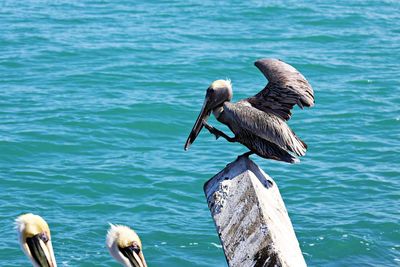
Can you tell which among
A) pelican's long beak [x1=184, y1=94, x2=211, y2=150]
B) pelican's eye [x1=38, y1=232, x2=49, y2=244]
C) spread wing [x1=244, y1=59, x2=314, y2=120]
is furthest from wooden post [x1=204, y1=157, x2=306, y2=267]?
spread wing [x1=244, y1=59, x2=314, y2=120]

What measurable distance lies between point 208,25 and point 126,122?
6172 millimetres

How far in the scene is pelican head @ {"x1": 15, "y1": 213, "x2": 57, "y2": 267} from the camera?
664cm

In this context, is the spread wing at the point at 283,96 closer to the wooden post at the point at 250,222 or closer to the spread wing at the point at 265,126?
the spread wing at the point at 265,126

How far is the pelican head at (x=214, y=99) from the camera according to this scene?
7957 mm

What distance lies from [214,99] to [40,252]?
7.10ft

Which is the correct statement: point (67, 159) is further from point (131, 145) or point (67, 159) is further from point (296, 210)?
point (296, 210)

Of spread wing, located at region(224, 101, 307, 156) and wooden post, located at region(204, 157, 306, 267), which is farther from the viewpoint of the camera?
spread wing, located at region(224, 101, 307, 156)

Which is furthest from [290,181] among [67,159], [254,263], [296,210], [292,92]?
[254,263]

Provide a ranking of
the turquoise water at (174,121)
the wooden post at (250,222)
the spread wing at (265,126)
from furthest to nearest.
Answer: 1. the turquoise water at (174,121)
2. the spread wing at (265,126)
3. the wooden post at (250,222)

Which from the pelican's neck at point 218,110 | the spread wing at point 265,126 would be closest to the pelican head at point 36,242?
the spread wing at point 265,126

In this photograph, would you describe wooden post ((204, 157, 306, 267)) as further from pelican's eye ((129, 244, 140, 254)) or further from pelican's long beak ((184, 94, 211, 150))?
pelican's long beak ((184, 94, 211, 150))

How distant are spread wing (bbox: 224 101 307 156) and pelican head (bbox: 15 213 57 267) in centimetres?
194

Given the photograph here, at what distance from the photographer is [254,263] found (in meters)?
5.61

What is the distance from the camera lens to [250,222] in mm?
5770
